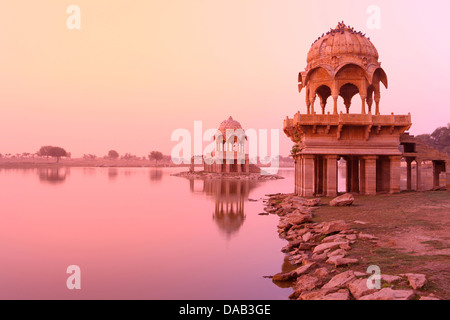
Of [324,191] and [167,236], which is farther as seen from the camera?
[324,191]

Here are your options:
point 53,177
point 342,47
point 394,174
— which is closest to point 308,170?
point 394,174

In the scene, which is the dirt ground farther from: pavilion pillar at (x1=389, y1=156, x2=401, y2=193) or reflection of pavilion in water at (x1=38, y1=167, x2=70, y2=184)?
reflection of pavilion in water at (x1=38, y1=167, x2=70, y2=184)

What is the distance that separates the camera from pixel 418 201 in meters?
21.9

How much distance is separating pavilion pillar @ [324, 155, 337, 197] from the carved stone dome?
7.68 meters

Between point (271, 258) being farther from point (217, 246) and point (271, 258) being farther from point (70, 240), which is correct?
point (70, 240)

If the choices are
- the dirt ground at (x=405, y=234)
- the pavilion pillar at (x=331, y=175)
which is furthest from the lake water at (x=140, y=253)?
the pavilion pillar at (x=331, y=175)

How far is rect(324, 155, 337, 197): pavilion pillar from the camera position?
87.9 ft

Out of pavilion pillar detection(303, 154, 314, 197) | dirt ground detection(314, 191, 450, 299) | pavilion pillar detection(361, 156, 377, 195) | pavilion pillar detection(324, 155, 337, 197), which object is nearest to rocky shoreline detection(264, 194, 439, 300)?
dirt ground detection(314, 191, 450, 299)

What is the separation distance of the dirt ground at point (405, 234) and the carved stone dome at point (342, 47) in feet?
38.4

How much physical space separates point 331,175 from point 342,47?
999 cm

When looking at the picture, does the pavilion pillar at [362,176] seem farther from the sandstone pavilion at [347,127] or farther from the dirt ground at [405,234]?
the dirt ground at [405,234]

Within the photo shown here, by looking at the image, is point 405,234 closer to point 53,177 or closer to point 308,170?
point 308,170

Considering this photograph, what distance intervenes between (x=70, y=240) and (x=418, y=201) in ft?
66.4

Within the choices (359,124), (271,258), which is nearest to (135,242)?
(271,258)
